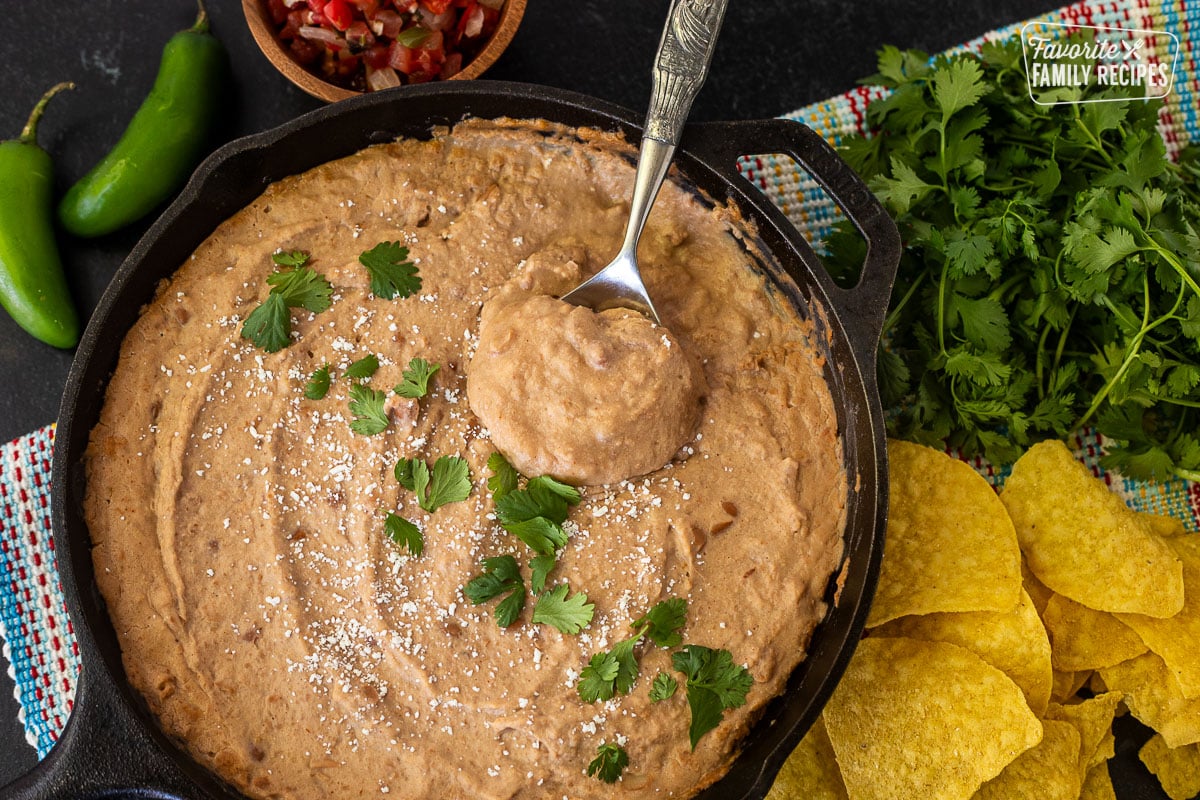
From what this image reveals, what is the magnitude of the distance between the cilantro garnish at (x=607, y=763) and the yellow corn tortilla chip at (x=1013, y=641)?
925mm

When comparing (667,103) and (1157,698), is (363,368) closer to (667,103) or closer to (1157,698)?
(667,103)

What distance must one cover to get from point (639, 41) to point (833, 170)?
901mm

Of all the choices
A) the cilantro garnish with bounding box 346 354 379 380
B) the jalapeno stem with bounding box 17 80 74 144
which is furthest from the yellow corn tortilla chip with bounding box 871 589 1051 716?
the jalapeno stem with bounding box 17 80 74 144

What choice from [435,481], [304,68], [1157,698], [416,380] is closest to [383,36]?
[304,68]

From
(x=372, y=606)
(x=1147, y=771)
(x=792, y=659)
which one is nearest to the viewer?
(x=372, y=606)

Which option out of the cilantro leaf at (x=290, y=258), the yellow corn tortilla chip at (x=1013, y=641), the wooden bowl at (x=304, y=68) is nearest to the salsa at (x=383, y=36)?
the wooden bowl at (x=304, y=68)

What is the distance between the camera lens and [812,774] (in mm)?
2607

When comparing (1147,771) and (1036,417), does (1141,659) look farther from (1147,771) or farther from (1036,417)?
(1036,417)

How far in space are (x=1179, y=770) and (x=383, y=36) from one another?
2.84m

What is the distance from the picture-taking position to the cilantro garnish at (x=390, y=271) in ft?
7.33

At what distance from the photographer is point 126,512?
2.23 metres

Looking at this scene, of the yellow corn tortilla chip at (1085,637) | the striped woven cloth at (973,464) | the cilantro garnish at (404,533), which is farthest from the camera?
the yellow corn tortilla chip at (1085,637)

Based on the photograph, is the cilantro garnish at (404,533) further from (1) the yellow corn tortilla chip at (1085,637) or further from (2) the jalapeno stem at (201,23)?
(1) the yellow corn tortilla chip at (1085,637)

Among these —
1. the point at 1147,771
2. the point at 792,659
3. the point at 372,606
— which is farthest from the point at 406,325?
the point at 1147,771
